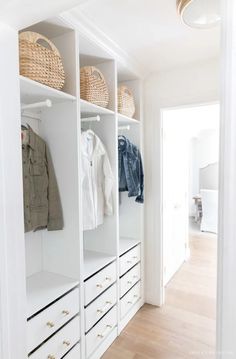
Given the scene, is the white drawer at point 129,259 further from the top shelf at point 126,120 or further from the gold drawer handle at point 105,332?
the top shelf at point 126,120

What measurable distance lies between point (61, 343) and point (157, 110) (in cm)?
214

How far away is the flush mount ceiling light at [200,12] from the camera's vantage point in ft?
4.19

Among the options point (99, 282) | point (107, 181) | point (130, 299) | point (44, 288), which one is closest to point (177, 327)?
point (130, 299)

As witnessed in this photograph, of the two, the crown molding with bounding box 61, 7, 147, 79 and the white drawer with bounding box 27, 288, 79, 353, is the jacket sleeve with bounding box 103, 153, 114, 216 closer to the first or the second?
the white drawer with bounding box 27, 288, 79, 353

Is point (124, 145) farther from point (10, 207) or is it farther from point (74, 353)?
point (74, 353)

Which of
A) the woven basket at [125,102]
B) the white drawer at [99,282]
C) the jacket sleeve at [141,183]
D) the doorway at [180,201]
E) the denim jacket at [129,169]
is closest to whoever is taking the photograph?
the white drawer at [99,282]

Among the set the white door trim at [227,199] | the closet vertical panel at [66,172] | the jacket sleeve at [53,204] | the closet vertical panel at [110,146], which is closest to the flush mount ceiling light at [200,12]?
the closet vertical panel at [110,146]

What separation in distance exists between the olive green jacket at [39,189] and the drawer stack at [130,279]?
2.80ft

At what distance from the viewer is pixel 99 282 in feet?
5.95

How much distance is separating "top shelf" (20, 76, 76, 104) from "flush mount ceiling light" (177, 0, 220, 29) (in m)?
0.81

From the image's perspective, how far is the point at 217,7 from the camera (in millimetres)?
1304

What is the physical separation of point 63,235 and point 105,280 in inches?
21.7

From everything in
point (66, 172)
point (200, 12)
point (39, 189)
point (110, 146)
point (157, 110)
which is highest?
point (200, 12)

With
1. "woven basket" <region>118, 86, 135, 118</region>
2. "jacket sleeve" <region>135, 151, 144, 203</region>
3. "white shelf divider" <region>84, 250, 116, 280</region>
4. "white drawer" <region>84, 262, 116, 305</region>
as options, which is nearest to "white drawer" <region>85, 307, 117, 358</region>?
"white drawer" <region>84, 262, 116, 305</region>
